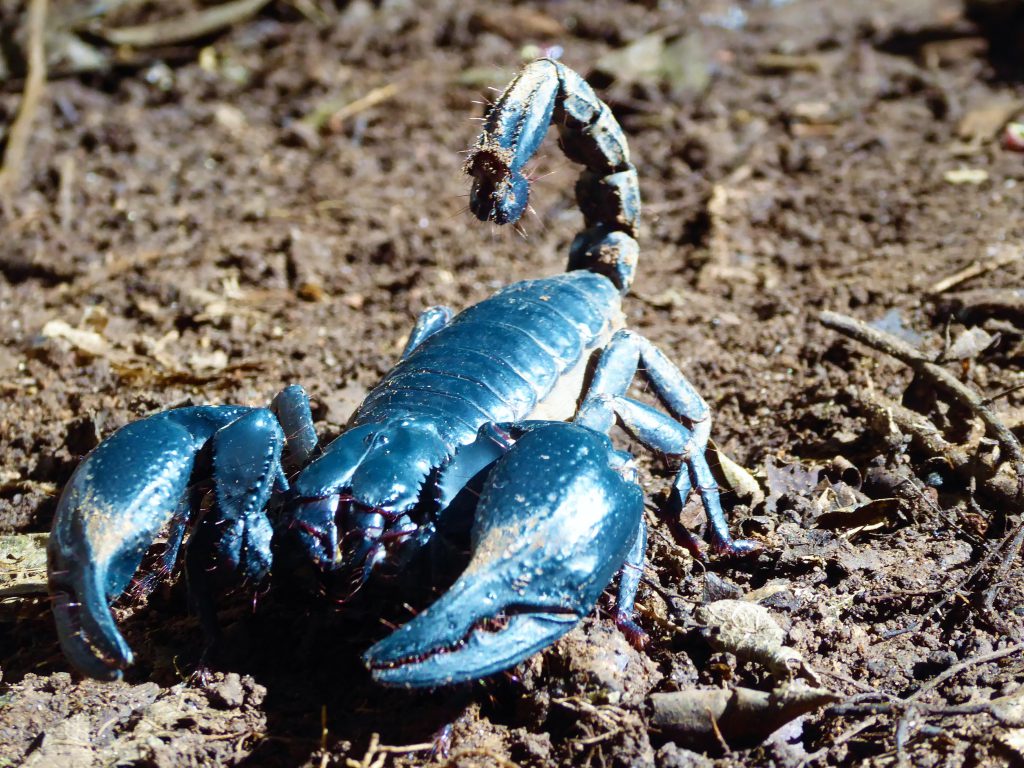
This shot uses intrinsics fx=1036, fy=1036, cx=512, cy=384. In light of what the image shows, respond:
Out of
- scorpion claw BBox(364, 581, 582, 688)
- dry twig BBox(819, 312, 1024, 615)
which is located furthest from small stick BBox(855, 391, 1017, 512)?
scorpion claw BBox(364, 581, 582, 688)

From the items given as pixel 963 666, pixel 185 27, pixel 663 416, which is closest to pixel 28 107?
pixel 185 27

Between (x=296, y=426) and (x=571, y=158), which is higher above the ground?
(x=571, y=158)

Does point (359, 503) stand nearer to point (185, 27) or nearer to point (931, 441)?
point (931, 441)

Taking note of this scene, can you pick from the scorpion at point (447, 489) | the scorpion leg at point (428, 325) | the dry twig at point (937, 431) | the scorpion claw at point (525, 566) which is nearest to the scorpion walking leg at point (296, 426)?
the scorpion at point (447, 489)

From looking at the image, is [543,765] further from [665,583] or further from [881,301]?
[881,301]

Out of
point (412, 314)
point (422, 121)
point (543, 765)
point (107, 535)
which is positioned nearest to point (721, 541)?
point (543, 765)

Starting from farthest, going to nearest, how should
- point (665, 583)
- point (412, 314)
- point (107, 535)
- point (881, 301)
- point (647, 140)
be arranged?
point (647, 140) < point (412, 314) < point (881, 301) < point (665, 583) < point (107, 535)

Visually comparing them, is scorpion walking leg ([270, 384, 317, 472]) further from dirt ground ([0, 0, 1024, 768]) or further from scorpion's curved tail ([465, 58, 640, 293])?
scorpion's curved tail ([465, 58, 640, 293])
